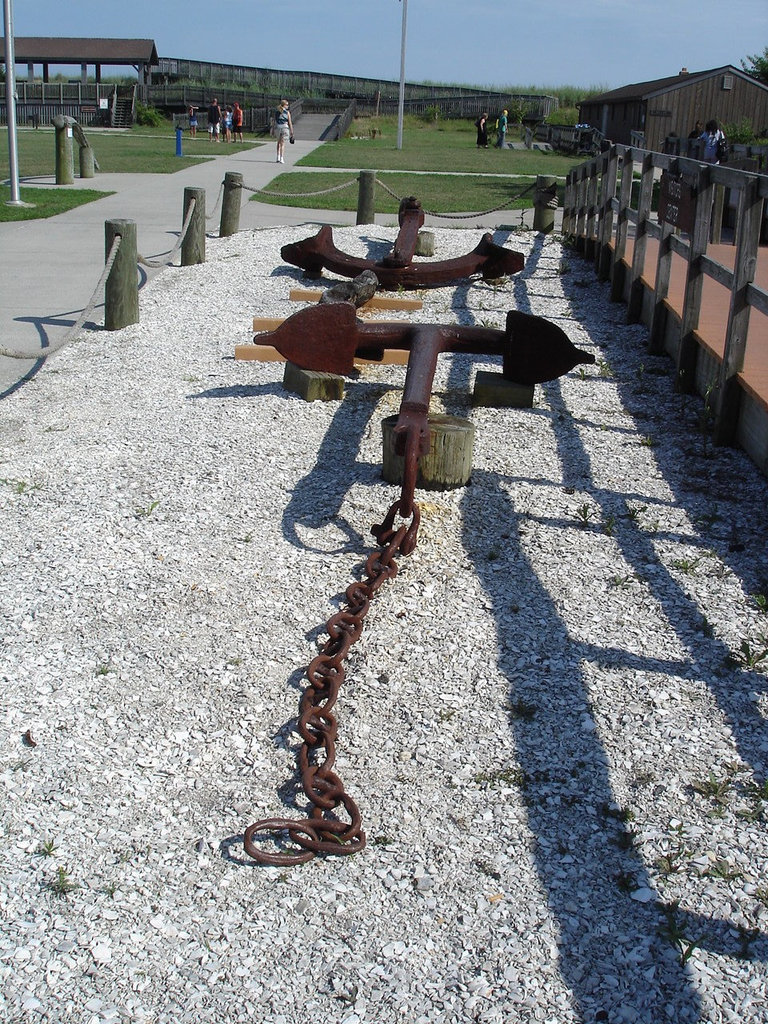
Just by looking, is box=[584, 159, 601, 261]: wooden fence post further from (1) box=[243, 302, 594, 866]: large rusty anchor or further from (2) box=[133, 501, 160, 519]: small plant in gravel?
(2) box=[133, 501, 160, 519]: small plant in gravel

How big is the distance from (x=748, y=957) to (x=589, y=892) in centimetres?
39

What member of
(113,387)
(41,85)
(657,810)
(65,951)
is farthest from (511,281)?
(41,85)

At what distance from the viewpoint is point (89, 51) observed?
177ft

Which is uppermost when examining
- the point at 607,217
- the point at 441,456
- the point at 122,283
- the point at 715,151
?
the point at 715,151

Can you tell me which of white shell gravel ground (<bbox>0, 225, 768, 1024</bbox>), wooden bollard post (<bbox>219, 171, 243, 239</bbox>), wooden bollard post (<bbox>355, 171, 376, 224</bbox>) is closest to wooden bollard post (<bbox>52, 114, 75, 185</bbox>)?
wooden bollard post (<bbox>219, 171, 243, 239</bbox>)

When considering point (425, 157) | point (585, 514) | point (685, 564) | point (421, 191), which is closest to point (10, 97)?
point (421, 191)

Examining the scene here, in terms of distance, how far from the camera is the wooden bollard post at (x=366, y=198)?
44.1 ft

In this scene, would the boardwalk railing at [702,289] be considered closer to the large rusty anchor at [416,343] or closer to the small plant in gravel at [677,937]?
the large rusty anchor at [416,343]

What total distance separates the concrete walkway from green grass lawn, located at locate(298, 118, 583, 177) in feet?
11.6

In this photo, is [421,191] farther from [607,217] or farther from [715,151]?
[607,217]

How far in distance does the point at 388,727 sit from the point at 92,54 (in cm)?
5655

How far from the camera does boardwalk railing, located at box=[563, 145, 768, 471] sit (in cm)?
532

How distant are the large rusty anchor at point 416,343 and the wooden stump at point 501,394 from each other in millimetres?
64

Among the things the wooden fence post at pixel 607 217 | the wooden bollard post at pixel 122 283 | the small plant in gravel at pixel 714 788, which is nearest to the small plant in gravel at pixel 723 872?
the small plant in gravel at pixel 714 788
